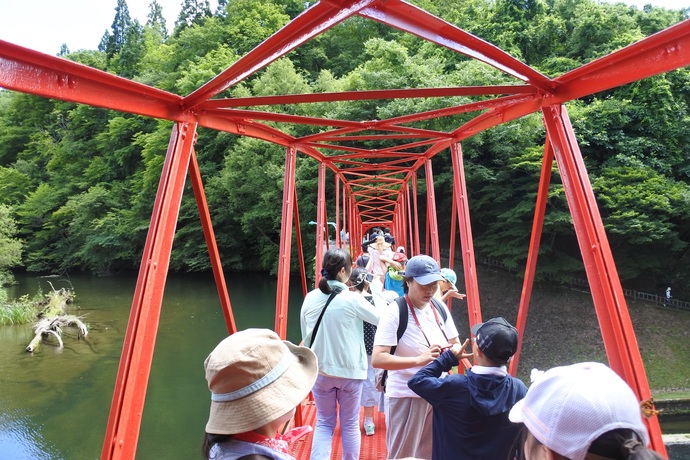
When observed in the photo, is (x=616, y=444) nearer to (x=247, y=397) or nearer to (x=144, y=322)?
(x=247, y=397)

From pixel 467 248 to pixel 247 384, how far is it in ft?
12.3

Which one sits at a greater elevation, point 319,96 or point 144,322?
point 319,96

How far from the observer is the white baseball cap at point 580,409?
0.94m

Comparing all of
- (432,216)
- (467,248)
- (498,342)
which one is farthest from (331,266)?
(432,216)

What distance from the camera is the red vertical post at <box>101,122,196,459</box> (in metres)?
1.84

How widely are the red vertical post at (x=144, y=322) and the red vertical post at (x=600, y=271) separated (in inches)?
75.9

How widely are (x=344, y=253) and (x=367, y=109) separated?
1710 cm

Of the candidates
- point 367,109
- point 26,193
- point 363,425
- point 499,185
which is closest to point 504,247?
point 499,185

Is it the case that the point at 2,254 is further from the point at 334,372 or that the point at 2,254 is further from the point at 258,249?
the point at 334,372

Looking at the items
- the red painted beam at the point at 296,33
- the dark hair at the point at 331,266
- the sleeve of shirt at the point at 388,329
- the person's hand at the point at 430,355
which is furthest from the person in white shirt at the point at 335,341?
the red painted beam at the point at 296,33

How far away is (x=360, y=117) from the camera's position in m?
19.0

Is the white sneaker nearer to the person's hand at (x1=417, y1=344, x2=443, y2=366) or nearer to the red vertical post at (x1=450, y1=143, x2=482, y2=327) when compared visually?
the red vertical post at (x1=450, y1=143, x2=482, y2=327)

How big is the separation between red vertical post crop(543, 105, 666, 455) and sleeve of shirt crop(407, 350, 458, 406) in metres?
0.67

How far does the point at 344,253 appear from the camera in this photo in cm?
293
